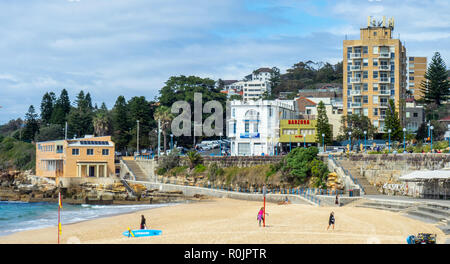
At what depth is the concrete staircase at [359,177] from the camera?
42250 mm

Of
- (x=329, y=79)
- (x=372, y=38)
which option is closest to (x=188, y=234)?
(x=372, y=38)

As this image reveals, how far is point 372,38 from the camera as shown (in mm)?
69562

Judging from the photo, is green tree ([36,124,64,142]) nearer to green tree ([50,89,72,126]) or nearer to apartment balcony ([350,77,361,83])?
green tree ([50,89,72,126])

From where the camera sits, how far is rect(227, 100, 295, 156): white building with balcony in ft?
207

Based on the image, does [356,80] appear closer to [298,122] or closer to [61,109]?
[298,122]

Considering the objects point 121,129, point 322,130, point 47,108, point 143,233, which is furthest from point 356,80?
point 47,108

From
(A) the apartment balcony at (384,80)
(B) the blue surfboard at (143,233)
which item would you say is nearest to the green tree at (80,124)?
(A) the apartment balcony at (384,80)

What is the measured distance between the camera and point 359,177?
1761 inches

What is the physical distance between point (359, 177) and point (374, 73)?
2833 cm

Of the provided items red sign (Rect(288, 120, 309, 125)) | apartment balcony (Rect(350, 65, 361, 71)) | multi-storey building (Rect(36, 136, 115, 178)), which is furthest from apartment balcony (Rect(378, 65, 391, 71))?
multi-storey building (Rect(36, 136, 115, 178))

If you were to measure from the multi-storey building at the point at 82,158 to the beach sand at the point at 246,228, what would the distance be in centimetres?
2201

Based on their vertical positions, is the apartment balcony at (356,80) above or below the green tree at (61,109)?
above

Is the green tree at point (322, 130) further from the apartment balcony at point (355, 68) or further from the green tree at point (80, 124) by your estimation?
the green tree at point (80, 124)
